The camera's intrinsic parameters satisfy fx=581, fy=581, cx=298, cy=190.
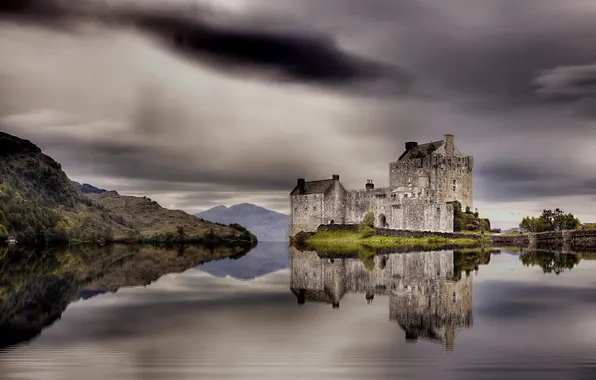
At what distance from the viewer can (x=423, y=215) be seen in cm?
7369

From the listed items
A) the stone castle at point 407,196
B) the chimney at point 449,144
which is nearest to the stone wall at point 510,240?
the stone castle at point 407,196

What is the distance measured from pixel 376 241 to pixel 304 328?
5578 centimetres

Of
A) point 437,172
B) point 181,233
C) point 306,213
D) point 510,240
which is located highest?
point 437,172

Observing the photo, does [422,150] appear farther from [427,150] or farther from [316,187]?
[316,187]

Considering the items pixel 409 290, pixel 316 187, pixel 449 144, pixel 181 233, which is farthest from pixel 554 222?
pixel 409 290

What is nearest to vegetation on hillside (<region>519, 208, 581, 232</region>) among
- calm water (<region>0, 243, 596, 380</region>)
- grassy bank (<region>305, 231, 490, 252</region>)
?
grassy bank (<region>305, 231, 490, 252</region>)

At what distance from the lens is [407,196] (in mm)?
77312

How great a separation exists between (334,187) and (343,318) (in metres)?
70.5

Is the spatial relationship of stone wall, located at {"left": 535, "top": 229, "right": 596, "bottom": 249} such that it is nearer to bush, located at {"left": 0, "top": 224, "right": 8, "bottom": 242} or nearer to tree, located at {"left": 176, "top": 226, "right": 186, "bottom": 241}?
tree, located at {"left": 176, "top": 226, "right": 186, "bottom": 241}

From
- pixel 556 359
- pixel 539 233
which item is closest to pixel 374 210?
pixel 539 233

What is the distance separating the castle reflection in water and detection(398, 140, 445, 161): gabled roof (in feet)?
160

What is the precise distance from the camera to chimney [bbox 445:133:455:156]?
267 feet

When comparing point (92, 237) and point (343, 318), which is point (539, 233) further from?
point (343, 318)

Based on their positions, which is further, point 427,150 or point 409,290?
point 427,150
